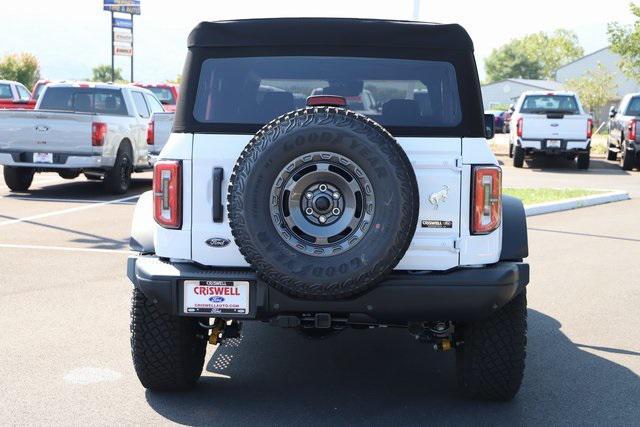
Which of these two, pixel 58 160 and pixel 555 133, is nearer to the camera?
pixel 58 160

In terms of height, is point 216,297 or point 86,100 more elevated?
point 86,100

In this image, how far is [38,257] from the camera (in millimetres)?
9984

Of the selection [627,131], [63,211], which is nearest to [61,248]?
[63,211]

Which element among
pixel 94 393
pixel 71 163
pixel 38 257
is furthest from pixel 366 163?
pixel 71 163

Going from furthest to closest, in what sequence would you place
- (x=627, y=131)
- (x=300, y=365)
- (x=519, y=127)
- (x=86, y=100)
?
1. (x=519, y=127)
2. (x=627, y=131)
3. (x=86, y=100)
4. (x=300, y=365)

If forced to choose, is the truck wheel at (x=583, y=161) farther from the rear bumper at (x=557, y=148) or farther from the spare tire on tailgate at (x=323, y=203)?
the spare tire on tailgate at (x=323, y=203)

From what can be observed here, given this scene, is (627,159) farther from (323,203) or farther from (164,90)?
(323,203)

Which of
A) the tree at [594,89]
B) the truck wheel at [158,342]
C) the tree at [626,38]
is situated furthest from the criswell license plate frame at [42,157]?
the tree at [594,89]

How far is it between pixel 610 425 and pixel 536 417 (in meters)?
0.36

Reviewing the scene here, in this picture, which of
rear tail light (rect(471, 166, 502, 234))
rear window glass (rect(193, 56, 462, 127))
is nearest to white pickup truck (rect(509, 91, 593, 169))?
rear window glass (rect(193, 56, 462, 127))

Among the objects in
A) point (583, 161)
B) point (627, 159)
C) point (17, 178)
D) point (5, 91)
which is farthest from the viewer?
point (5, 91)

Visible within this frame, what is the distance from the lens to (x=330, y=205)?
462 centimetres

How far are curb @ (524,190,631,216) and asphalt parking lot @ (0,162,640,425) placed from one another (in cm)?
468

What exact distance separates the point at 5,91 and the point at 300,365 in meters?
25.5
